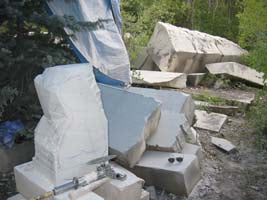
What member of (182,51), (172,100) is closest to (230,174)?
(172,100)

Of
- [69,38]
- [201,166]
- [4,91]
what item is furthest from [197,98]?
[4,91]

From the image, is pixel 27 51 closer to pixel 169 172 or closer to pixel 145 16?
pixel 169 172

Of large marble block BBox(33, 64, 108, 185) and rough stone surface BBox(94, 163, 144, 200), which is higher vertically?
large marble block BBox(33, 64, 108, 185)

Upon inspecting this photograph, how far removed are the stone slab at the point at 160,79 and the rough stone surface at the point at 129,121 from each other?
199 cm

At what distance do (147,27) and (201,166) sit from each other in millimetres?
4643

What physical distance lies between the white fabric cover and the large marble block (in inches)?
43.4

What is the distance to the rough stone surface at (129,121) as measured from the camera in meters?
2.59

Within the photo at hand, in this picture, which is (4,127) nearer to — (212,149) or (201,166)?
(201,166)

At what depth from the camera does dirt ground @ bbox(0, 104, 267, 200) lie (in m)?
2.72

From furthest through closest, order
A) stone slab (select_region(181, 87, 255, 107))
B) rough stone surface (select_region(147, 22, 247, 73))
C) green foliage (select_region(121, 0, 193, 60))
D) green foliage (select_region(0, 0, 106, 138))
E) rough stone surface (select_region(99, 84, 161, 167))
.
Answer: rough stone surface (select_region(147, 22, 247, 73)) < green foliage (select_region(121, 0, 193, 60)) < stone slab (select_region(181, 87, 255, 107)) < green foliage (select_region(0, 0, 106, 138)) < rough stone surface (select_region(99, 84, 161, 167))

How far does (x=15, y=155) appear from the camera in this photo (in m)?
2.84

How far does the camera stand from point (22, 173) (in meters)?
2.20

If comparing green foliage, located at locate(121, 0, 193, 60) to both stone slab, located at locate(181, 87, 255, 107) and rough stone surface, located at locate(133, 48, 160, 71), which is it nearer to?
rough stone surface, located at locate(133, 48, 160, 71)

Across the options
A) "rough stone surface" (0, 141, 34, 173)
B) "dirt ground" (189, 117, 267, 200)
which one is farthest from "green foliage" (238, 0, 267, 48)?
"rough stone surface" (0, 141, 34, 173)
